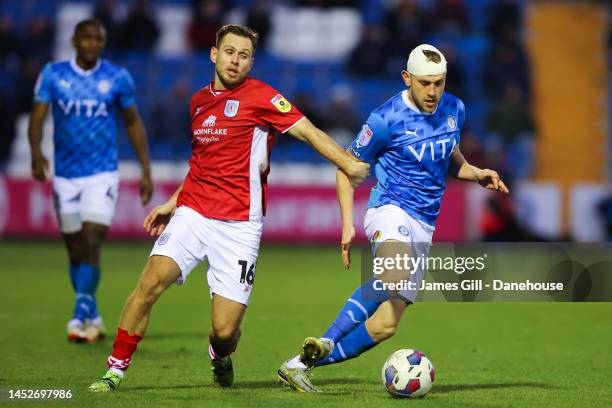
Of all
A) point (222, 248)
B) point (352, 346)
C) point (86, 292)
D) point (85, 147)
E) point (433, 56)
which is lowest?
point (352, 346)

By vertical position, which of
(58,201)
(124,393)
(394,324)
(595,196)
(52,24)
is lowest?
(124,393)

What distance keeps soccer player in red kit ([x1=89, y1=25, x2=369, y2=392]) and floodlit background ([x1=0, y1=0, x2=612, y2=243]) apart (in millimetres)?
11396

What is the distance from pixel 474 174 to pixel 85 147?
373 centimetres

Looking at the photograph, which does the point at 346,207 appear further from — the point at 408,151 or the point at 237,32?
the point at 237,32

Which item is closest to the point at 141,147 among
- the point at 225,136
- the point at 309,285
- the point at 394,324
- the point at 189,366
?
the point at 189,366

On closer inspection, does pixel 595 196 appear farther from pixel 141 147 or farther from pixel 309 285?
pixel 141 147

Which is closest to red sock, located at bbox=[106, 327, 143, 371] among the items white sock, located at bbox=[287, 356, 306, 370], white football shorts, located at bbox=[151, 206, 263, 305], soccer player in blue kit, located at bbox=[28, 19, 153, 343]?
white football shorts, located at bbox=[151, 206, 263, 305]

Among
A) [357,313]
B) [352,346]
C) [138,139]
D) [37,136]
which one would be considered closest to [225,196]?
[357,313]

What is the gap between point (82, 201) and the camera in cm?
981

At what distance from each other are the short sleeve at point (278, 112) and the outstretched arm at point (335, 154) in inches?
3.1

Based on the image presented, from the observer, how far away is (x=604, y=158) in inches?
890

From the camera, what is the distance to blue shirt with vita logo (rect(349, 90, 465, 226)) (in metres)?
7.21

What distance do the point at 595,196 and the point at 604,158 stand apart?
365 cm

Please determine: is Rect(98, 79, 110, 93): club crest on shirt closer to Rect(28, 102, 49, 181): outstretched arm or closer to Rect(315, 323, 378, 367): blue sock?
Rect(28, 102, 49, 181): outstretched arm
